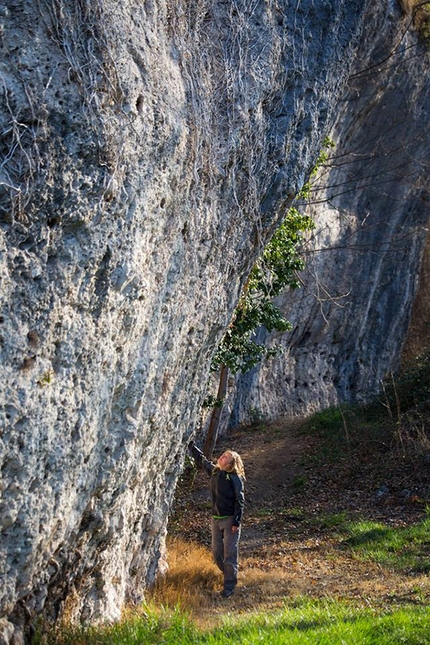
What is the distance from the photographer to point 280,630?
6.20m

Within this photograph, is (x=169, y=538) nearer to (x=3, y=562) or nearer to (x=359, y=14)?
(x=3, y=562)

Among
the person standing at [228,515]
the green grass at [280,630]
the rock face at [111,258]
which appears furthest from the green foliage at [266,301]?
the green grass at [280,630]

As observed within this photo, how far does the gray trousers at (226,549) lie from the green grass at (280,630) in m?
1.51

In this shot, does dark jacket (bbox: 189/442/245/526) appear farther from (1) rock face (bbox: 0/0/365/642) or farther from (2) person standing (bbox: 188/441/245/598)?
(1) rock face (bbox: 0/0/365/642)

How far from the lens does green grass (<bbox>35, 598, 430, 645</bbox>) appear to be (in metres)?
5.75

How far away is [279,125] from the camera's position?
9.30 meters

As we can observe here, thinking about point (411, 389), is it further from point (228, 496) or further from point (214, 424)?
point (228, 496)

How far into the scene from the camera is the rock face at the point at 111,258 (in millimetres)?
5008

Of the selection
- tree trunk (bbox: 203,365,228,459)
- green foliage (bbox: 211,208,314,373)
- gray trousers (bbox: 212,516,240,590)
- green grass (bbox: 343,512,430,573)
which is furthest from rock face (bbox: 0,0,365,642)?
tree trunk (bbox: 203,365,228,459)

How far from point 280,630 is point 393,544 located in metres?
4.81

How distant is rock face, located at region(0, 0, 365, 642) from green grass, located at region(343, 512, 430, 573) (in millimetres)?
3187

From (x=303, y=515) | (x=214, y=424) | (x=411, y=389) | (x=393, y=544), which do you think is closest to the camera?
(x=393, y=544)

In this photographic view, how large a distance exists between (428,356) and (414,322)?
32.7ft

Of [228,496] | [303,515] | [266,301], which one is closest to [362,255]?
[266,301]
